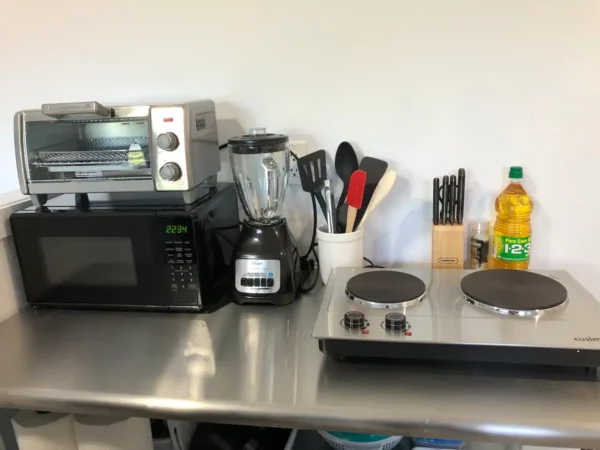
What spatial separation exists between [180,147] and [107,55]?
17.6 inches

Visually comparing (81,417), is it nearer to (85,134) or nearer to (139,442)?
(139,442)

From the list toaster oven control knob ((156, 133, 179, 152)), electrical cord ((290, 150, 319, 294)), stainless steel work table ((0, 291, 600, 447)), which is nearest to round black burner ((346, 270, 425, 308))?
stainless steel work table ((0, 291, 600, 447))

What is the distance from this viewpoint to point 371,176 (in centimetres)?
126

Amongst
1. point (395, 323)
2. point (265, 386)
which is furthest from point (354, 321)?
point (265, 386)

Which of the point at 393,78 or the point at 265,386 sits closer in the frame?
the point at 265,386

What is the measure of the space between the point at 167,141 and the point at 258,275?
333mm

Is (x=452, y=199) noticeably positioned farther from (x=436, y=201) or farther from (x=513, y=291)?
(x=513, y=291)

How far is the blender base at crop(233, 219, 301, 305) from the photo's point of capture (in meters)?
1.15

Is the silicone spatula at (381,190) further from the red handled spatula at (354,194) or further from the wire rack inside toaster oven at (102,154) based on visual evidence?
the wire rack inside toaster oven at (102,154)

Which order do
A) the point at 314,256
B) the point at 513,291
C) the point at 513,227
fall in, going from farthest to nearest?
1. the point at 314,256
2. the point at 513,227
3. the point at 513,291

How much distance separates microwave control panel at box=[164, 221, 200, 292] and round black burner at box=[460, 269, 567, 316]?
0.54m

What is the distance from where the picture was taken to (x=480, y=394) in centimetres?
86

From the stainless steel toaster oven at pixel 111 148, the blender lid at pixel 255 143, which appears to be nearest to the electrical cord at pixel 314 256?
the blender lid at pixel 255 143

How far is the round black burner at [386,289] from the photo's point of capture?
100 centimetres
